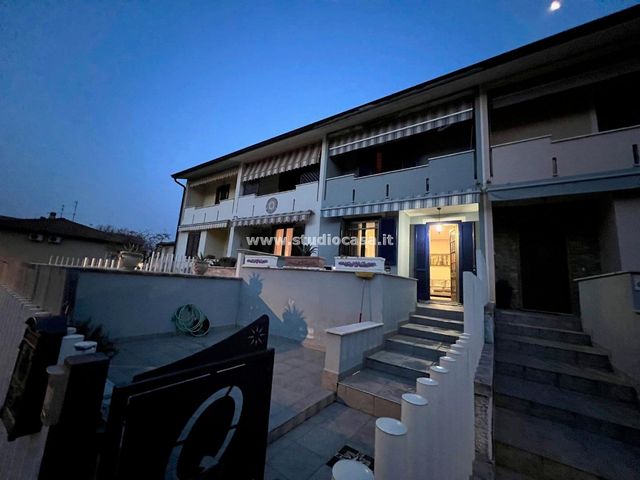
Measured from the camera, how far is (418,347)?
4.55m

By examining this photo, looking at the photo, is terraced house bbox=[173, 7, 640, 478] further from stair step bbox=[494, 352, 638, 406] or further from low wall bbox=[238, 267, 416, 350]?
low wall bbox=[238, 267, 416, 350]

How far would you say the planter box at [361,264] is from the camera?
5.23 m

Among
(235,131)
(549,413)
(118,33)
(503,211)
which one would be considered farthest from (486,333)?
(235,131)

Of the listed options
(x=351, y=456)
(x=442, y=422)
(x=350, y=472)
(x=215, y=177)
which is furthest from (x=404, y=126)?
(x=215, y=177)

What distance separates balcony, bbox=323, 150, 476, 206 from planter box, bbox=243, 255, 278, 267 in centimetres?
312

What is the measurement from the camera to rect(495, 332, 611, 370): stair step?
4.13 meters

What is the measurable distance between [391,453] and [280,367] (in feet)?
12.3

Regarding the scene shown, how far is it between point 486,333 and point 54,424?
5767 millimetres

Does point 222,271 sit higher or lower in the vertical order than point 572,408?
higher

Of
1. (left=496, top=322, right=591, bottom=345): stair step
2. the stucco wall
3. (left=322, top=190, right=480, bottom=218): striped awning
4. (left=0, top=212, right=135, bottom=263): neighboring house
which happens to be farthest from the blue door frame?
the stucco wall

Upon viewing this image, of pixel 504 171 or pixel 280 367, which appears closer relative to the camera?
pixel 280 367

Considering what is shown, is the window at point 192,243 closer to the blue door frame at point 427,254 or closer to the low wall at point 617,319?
the blue door frame at point 427,254

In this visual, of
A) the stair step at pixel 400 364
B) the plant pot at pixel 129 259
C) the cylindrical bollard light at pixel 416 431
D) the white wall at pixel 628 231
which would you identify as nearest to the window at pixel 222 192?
the plant pot at pixel 129 259

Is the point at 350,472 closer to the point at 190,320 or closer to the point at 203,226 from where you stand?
the point at 190,320
